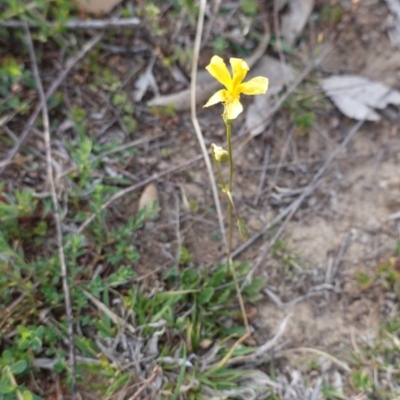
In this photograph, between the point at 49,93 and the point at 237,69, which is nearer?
the point at 237,69

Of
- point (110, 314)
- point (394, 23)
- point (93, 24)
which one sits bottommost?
point (110, 314)

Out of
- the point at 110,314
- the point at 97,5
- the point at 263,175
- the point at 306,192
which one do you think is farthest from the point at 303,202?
the point at 97,5

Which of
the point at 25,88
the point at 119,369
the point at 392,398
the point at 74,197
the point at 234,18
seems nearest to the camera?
the point at 119,369

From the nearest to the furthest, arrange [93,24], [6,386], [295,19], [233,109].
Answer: [233,109] < [6,386] < [93,24] < [295,19]

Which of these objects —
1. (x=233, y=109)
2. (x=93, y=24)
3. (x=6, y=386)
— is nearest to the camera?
(x=233, y=109)

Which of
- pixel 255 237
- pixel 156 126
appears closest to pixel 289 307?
pixel 255 237

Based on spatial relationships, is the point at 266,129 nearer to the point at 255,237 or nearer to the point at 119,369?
the point at 255,237

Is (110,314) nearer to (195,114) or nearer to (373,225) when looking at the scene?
(195,114)
